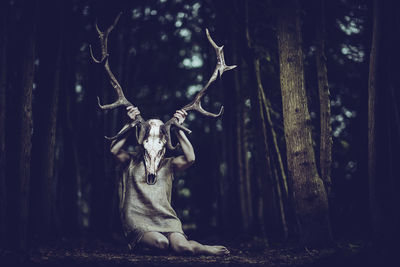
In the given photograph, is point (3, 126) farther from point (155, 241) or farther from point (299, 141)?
point (299, 141)

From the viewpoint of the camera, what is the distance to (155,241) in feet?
23.7

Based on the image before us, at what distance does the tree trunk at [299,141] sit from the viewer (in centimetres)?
768

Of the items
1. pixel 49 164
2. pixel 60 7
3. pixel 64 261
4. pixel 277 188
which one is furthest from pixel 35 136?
pixel 277 188

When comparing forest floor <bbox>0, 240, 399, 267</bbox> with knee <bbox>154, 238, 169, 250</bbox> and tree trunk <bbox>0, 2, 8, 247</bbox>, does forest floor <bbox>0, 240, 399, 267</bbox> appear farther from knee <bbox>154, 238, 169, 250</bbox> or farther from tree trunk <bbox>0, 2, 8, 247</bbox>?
tree trunk <bbox>0, 2, 8, 247</bbox>

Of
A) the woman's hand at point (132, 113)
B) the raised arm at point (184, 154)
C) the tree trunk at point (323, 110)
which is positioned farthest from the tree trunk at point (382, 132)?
the woman's hand at point (132, 113)

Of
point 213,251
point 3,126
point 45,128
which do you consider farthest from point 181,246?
point 45,128

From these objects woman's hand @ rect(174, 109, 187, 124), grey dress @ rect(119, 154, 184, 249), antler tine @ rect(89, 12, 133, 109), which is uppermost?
antler tine @ rect(89, 12, 133, 109)

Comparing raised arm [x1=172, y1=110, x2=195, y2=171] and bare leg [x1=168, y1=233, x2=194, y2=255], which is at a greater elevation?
raised arm [x1=172, y1=110, x2=195, y2=171]

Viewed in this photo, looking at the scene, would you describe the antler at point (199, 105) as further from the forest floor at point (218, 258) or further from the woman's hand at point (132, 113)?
the forest floor at point (218, 258)

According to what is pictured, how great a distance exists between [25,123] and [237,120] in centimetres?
673

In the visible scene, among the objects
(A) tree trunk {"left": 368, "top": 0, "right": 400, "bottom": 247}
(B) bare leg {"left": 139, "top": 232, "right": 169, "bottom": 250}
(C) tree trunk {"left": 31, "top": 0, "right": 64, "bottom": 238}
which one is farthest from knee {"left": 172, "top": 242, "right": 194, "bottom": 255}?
(C) tree trunk {"left": 31, "top": 0, "right": 64, "bottom": 238}

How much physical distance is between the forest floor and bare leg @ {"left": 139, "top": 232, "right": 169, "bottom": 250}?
15 centimetres

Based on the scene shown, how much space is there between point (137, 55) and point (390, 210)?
1007 centimetres

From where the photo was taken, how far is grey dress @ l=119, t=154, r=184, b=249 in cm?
762
